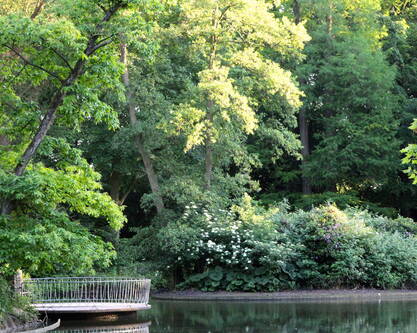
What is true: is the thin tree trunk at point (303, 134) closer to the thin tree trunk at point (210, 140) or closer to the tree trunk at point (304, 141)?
the tree trunk at point (304, 141)

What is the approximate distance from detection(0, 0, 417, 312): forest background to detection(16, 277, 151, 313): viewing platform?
74 centimetres

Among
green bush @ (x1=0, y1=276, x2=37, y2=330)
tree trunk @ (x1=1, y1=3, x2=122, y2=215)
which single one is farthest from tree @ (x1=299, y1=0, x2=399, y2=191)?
tree trunk @ (x1=1, y1=3, x2=122, y2=215)

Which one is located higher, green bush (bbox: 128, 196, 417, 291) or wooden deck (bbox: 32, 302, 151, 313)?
green bush (bbox: 128, 196, 417, 291)

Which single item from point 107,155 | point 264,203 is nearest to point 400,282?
point 264,203

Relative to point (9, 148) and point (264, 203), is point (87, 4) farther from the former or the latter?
point (264, 203)

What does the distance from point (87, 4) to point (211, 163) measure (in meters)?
12.8

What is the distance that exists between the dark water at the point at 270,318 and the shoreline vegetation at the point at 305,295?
1.22 meters

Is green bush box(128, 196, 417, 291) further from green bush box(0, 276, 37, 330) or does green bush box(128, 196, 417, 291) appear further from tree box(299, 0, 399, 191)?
green bush box(0, 276, 37, 330)

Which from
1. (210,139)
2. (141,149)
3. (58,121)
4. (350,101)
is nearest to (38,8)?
(141,149)

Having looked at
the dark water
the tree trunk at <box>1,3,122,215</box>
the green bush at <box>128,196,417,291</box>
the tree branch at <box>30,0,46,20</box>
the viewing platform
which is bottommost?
the dark water

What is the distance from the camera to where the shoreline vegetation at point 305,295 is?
21.3 meters

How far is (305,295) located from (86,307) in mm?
7661

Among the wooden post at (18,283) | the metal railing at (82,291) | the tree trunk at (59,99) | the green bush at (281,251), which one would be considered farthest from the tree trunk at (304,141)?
the tree trunk at (59,99)

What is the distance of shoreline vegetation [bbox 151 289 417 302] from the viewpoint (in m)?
21.3
